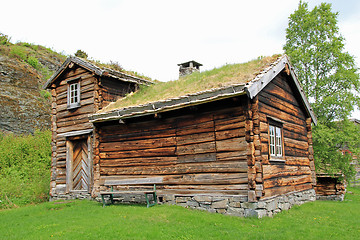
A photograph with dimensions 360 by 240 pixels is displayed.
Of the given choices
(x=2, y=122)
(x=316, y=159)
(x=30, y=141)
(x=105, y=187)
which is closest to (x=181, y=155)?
(x=105, y=187)

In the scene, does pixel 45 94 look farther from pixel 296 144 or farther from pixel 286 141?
pixel 286 141

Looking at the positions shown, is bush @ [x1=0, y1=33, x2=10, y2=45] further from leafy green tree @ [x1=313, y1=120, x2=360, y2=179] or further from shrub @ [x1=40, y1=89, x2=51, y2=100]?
leafy green tree @ [x1=313, y1=120, x2=360, y2=179]

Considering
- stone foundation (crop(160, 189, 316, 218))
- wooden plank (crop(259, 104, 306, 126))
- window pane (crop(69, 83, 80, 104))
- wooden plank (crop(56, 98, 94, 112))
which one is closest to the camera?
stone foundation (crop(160, 189, 316, 218))

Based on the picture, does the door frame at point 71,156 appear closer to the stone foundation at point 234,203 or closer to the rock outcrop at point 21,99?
the stone foundation at point 234,203

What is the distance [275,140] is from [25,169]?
15.2m

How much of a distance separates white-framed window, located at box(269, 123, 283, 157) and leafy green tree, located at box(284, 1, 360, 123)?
7.76 meters

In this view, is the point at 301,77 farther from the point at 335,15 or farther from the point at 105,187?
the point at 105,187

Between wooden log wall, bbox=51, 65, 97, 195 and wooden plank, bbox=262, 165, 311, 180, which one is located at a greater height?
wooden log wall, bbox=51, 65, 97, 195

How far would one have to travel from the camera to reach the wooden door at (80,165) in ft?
46.0

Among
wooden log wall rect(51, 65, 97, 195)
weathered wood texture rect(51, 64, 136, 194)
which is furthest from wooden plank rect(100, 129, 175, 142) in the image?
wooden log wall rect(51, 65, 97, 195)

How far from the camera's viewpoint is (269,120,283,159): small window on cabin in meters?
10.5

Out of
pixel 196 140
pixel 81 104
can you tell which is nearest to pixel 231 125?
pixel 196 140

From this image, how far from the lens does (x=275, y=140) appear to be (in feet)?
35.5

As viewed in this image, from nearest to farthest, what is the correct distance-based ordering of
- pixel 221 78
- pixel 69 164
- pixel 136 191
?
1. pixel 136 191
2. pixel 221 78
3. pixel 69 164
